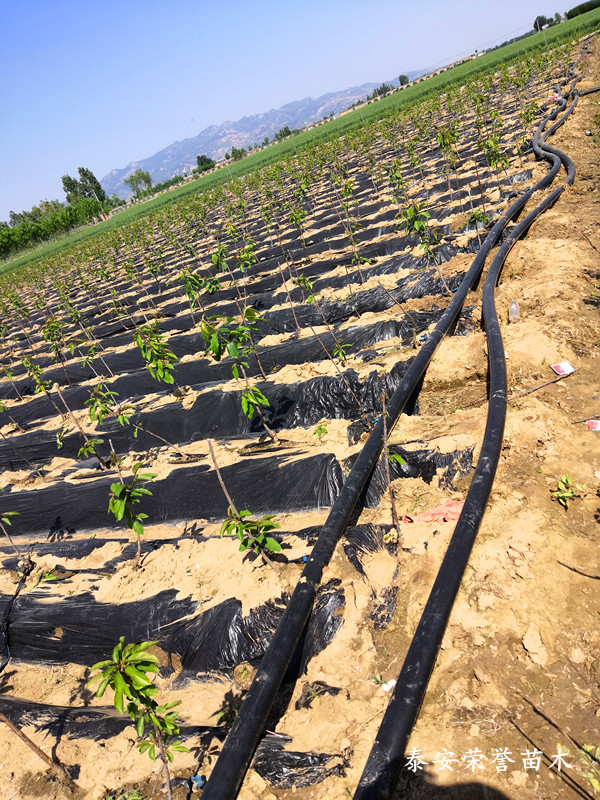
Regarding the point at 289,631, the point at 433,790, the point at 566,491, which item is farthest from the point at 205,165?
the point at 433,790

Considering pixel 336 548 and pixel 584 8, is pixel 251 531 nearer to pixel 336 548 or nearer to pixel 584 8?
pixel 336 548

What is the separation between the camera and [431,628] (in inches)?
99.3

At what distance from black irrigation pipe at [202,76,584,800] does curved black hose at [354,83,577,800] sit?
0.64 m

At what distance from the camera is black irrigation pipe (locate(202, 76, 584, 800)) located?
2.28m

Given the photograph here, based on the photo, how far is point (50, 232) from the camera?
54.5m

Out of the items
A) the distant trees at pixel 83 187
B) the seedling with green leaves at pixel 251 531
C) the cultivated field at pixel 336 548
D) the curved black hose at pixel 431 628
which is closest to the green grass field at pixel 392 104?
the distant trees at pixel 83 187

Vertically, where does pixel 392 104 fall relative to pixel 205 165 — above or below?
below

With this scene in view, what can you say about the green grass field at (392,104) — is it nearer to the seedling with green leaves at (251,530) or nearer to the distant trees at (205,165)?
the distant trees at (205,165)

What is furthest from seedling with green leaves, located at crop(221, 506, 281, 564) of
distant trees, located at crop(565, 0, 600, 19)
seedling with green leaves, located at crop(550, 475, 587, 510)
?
distant trees, located at crop(565, 0, 600, 19)

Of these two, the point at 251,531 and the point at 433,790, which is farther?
the point at 251,531

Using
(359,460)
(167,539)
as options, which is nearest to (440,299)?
(359,460)

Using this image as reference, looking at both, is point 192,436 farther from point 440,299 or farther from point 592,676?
point 592,676

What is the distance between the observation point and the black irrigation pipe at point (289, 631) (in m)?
2.28

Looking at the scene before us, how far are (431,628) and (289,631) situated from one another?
2.90 ft
